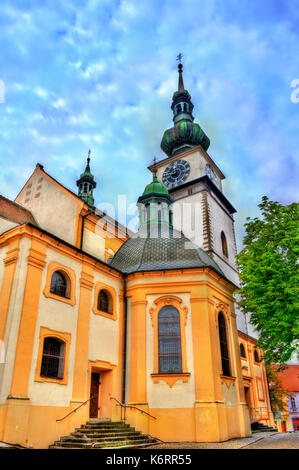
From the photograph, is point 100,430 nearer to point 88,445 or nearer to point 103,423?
point 103,423

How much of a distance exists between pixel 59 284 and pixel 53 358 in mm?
2555

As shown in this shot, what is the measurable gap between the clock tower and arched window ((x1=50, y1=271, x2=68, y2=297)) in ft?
51.9

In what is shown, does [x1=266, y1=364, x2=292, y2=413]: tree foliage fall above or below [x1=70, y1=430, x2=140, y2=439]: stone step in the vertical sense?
above

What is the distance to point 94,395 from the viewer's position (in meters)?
13.8

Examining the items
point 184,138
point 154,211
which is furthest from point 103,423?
point 184,138

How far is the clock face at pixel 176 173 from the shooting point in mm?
33250

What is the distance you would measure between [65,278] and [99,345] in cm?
288

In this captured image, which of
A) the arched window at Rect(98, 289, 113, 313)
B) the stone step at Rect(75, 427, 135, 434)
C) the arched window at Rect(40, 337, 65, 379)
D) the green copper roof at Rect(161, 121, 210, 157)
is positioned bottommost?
the stone step at Rect(75, 427, 135, 434)

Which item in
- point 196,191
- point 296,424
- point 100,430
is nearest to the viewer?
point 100,430

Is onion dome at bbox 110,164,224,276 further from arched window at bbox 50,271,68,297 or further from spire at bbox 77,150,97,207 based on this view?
spire at bbox 77,150,97,207

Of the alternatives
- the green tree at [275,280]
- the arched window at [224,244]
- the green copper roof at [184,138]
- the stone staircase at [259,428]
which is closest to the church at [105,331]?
the green tree at [275,280]

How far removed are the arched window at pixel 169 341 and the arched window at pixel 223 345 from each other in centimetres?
217

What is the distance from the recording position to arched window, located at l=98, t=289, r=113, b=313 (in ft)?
49.4

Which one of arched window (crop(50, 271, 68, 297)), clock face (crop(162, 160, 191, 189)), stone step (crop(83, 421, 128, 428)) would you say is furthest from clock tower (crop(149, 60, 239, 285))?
stone step (crop(83, 421, 128, 428))
